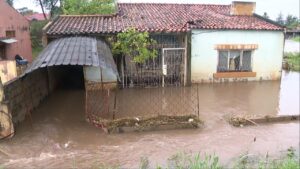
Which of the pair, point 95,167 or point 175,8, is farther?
point 175,8

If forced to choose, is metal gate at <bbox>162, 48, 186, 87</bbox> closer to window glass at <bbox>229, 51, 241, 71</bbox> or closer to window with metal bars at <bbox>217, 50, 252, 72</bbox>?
window with metal bars at <bbox>217, 50, 252, 72</bbox>

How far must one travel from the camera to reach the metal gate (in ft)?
44.3

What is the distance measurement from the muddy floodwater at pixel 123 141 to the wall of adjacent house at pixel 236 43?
3780 mm

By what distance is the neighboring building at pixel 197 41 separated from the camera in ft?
43.5

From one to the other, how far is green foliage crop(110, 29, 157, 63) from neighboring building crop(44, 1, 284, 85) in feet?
1.56

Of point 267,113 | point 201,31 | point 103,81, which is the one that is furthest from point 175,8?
point 267,113

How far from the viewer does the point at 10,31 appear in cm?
1762

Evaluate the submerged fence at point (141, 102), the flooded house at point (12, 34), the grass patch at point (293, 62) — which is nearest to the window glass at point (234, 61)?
the submerged fence at point (141, 102)

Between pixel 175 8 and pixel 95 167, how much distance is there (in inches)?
498

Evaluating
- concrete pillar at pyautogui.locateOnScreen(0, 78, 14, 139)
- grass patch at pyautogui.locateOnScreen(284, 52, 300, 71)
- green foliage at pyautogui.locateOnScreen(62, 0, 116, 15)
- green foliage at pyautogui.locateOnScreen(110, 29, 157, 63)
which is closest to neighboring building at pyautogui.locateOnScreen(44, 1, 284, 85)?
green foliage at pyautogui.locateOnScreen(110, 29, 157, 63)

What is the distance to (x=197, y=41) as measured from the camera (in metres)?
13.9

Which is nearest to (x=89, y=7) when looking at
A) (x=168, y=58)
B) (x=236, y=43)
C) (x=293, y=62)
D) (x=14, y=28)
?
(x=14, y=28)

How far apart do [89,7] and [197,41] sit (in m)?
11.6

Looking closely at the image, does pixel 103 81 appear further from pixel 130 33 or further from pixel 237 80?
pixel 237 80
